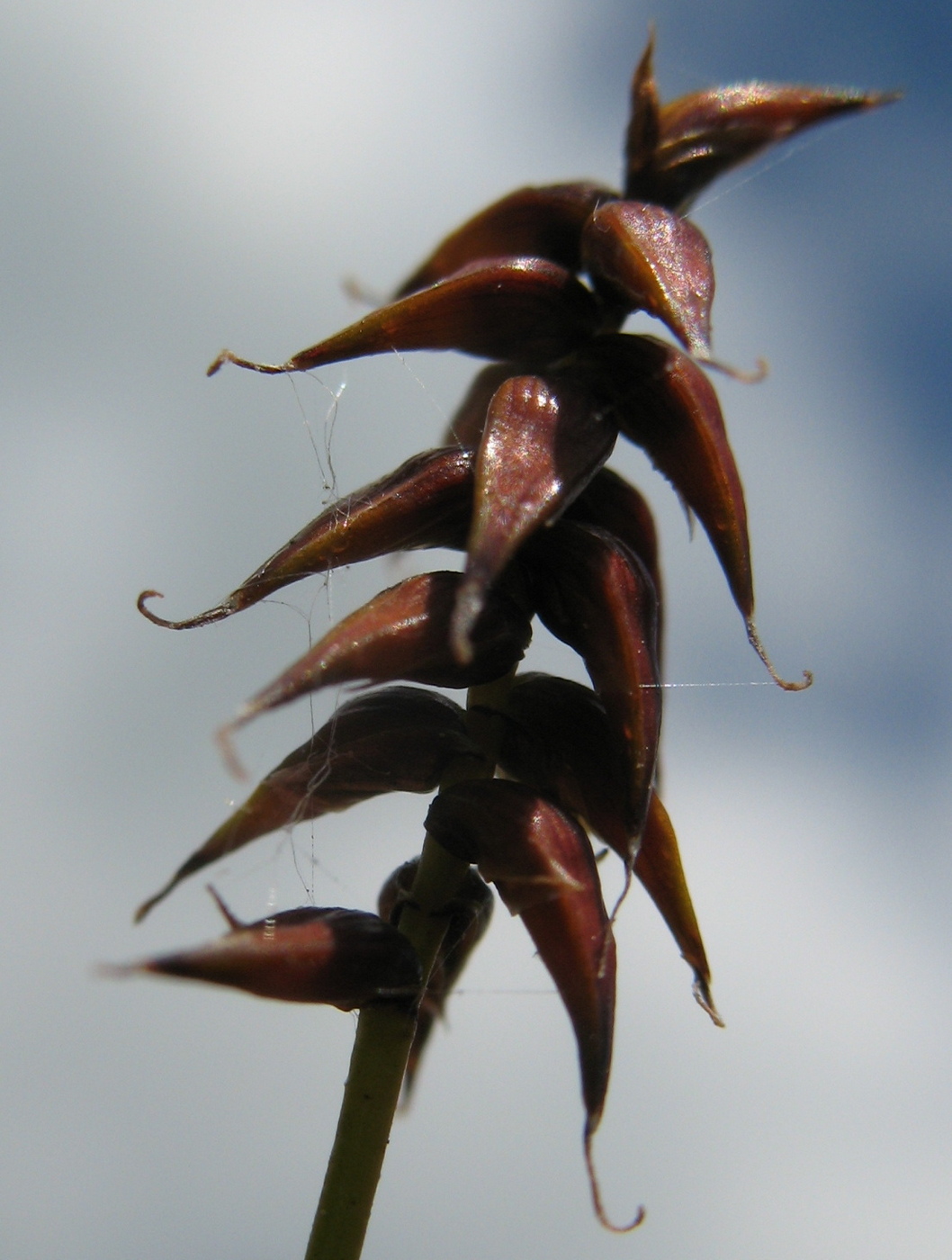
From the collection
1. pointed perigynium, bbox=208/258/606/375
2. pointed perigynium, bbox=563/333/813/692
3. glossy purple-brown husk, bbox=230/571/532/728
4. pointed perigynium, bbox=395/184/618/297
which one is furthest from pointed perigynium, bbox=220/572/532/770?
pointed perigynium, bbox=395/184/618/297

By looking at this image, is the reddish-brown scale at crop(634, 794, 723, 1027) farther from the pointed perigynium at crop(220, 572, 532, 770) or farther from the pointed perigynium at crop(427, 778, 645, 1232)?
the pointed perigynium at crop(220, 572, 532, 770)

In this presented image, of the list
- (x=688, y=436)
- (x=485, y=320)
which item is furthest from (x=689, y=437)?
(x=485, y=320)

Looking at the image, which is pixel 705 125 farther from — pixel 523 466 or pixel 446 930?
pixel 446 930

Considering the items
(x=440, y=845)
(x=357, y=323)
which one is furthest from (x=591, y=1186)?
(x=357, y=323)

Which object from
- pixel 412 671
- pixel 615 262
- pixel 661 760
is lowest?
pixel 661 760

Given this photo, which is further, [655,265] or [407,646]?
[655,265]

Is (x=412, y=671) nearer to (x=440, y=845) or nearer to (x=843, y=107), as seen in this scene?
(x=440, y=845)

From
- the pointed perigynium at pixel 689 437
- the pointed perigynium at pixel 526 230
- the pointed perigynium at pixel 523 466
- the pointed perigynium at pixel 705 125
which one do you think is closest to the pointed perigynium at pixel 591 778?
the pointed perigynium at pixel 523 466
